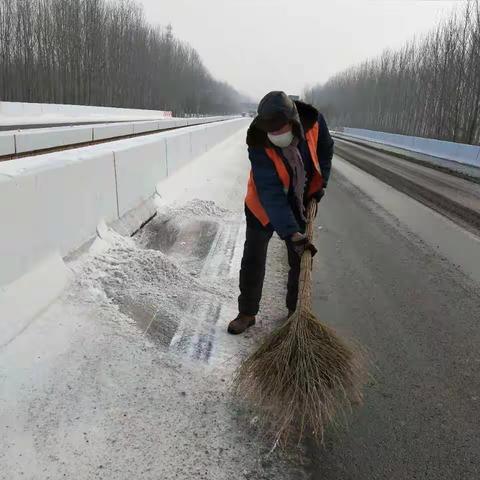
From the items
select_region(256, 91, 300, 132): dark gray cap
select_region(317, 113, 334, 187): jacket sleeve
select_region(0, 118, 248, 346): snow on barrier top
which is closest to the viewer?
select_region(256, 91, 300, 132): dark gray cap

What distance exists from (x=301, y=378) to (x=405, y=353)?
1.25 m

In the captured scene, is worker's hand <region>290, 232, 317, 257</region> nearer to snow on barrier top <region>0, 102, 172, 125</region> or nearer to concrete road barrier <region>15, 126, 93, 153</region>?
concrete road barrier <region>15, 126, 93, 153</region>

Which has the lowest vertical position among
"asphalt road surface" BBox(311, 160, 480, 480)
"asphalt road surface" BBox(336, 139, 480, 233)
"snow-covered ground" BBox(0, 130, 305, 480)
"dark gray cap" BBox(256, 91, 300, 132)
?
"asphalt road surface" BBox(336, 139, 480, 233)

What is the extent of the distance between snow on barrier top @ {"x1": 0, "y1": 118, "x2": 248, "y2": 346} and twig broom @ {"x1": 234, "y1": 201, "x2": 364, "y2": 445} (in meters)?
1.51

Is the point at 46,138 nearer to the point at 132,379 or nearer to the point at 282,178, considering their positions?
the point at 282,178

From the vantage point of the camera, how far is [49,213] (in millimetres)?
3588

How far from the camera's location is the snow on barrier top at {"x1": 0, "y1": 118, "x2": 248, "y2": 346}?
9.93 feet

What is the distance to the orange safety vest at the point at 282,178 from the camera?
3139 mm

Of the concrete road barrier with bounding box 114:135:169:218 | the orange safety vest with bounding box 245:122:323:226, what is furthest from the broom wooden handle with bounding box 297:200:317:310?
the concrete road barrier with bounding box 114:135:169:218

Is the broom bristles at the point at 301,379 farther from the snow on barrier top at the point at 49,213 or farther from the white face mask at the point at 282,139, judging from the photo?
the snow on barrier top at the point at 49,213

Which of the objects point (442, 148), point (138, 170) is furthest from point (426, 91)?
point (138, 170)

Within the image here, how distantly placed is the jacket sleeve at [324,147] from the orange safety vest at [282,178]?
96 mm

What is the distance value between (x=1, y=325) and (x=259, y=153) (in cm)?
192

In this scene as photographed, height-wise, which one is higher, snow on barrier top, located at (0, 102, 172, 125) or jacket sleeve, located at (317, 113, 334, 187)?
jacket sleeve, located at (317, 113, 334, 187)
